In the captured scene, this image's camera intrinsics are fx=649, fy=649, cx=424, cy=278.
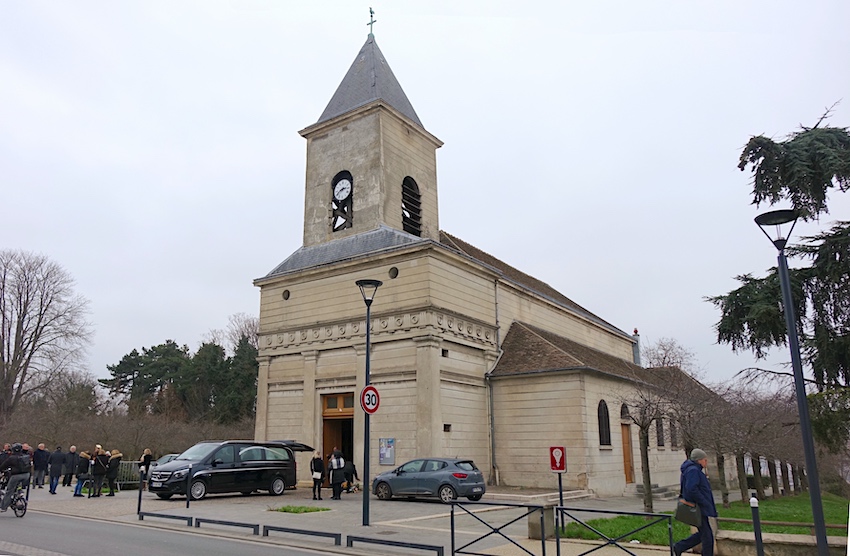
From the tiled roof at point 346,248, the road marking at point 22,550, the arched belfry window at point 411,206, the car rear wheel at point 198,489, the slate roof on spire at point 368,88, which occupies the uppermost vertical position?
the slate roof on spire at point 368,88

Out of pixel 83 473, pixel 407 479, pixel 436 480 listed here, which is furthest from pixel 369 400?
pixel 83 473

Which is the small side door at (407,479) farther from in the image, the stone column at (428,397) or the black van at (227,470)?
the black van at (227,470)

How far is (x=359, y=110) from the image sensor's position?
2822cm

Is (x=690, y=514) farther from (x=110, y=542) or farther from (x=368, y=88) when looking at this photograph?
(x=368, y=88)

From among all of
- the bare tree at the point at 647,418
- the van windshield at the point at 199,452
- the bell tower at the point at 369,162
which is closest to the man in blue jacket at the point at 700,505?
the bare tree at the point at 647,418

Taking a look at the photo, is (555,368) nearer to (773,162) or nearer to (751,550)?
(773,162)

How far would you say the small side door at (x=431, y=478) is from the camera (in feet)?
63.5

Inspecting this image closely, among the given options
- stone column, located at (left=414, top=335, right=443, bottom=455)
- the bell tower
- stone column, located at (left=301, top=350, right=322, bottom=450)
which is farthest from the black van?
the bell tower

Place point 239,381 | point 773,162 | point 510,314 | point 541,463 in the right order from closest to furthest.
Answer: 1. point 773,162
2. point 541,463
3. point 510,314
4. point 239,381

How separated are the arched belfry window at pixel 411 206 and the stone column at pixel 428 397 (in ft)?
22.2

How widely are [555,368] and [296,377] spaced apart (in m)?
10.7

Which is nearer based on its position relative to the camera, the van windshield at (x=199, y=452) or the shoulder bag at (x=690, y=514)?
the shoulder bag at (x=690, y=514)

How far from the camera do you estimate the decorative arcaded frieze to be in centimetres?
2394

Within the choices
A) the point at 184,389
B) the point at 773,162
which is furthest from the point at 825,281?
the point at 184,389
